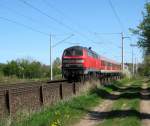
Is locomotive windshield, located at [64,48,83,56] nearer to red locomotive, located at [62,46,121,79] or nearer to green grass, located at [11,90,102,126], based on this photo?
red locomotive, located at [62,46,121,79]

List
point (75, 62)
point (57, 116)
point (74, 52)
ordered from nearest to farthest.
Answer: point (57, 116) < point (75, 62) < point (74, 52)

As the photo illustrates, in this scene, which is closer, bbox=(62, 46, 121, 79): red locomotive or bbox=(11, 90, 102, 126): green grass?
bbox=(11, 90, 102, 126): green grass

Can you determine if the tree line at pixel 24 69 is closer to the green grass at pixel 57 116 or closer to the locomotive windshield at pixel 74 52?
the locomotive windshield at pixel 74 52

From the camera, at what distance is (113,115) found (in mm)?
19484

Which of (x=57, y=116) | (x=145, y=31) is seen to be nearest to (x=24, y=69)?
(x=145, y=31)

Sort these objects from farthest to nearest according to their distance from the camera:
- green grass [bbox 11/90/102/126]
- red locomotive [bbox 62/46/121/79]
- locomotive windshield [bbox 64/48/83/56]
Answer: locomotive windshield [bbox 64/48/83/56], red locomotive [bbox 62/46/121/79], green grass [bbox 11/90/102/126]

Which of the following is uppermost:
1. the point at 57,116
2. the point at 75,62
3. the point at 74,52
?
the point at 74,52

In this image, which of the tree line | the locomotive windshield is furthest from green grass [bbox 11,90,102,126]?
the tree line

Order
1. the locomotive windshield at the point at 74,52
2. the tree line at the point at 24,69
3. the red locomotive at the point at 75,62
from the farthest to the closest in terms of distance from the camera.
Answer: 1. the tree line at the point at 24,69
2. the locomotive windshield at the point at 74,52
3. the red locomotive at the point at 75,62

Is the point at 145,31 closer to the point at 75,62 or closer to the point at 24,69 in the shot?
the point at 75,62

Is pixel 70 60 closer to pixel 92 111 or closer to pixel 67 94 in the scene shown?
pixel 67 94

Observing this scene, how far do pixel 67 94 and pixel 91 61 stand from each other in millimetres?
16988

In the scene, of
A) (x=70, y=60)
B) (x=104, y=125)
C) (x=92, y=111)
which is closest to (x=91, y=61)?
(x=70, y=60)

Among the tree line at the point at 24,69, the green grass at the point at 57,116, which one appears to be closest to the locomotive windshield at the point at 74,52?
the green grass at the point at 57,116
